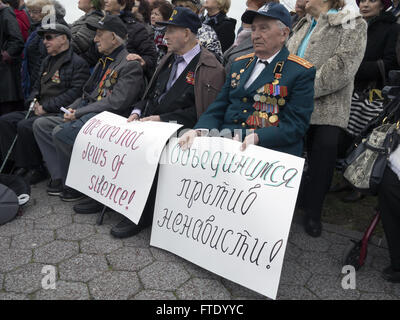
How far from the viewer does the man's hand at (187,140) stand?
2.65m

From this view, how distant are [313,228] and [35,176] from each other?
3134mm

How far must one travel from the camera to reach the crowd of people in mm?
2562

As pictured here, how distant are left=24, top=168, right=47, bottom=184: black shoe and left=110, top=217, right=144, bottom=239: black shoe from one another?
1.66 meters

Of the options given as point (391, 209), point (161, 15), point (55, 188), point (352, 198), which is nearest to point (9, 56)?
point (161, 15)

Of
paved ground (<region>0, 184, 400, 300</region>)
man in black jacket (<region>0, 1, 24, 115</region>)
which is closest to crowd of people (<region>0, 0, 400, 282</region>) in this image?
paved ground (<region>0, 184, 400, 300</region>)

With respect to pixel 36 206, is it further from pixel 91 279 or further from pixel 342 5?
pixel 342 5

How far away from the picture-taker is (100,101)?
371 cm

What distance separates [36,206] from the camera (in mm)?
3537

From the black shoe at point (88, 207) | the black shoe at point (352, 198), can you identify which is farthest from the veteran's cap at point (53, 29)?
the black shoe at point (352, 198)

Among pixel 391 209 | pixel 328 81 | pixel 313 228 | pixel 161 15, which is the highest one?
pixel 161 15

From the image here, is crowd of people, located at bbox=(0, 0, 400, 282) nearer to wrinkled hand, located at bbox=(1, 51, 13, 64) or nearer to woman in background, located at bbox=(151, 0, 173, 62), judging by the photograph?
woman in background, located at bbox=(151, 0, 173, 62)

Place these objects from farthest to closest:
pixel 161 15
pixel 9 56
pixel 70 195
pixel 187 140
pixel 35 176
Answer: pixel 9 56
pixel 161 15
pixel 35 176
pixel 70 195
pixel 187 140

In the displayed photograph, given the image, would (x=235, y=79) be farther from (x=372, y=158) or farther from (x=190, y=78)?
(x=372, y=158)
